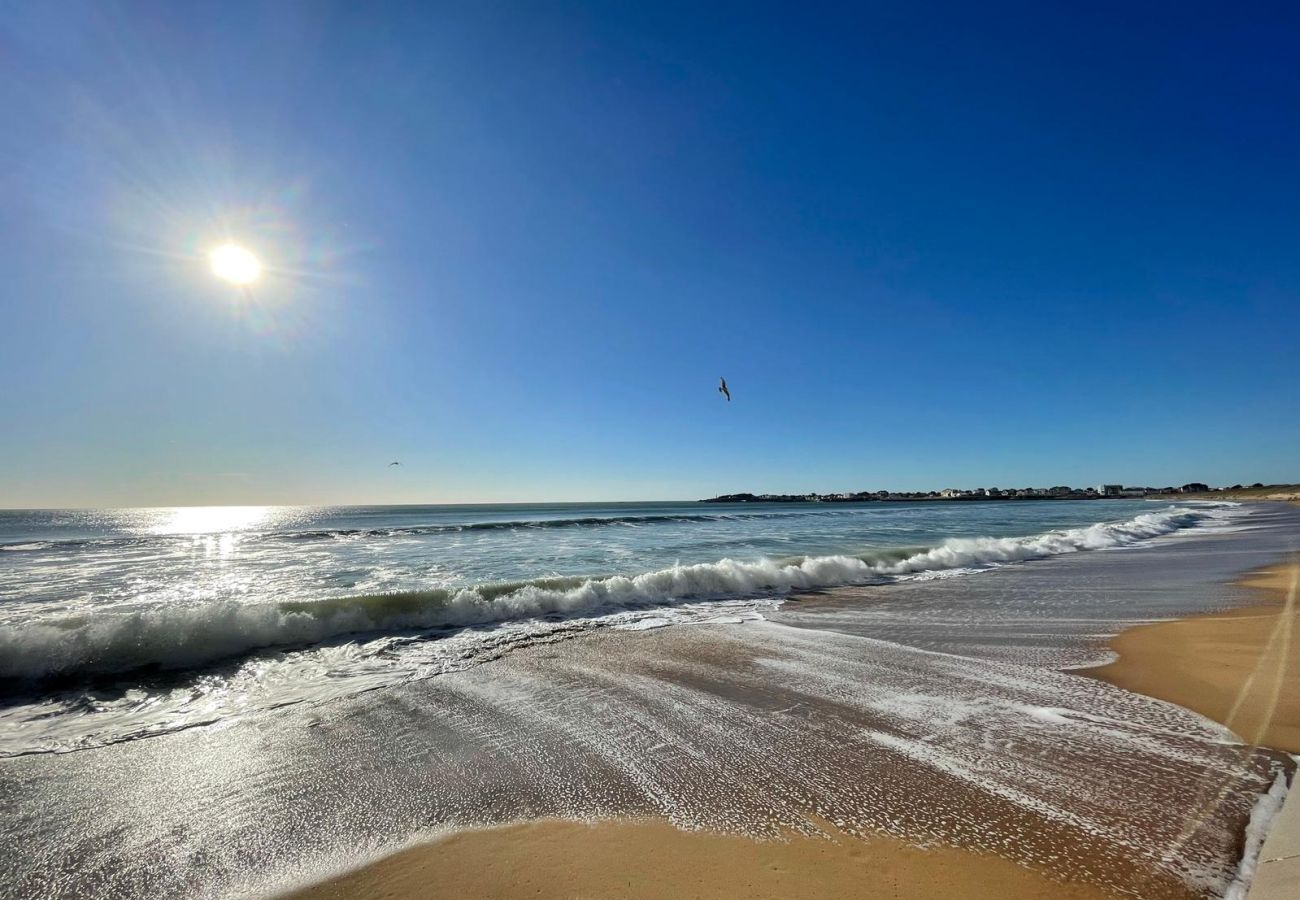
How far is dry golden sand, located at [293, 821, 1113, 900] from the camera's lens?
10.1ft

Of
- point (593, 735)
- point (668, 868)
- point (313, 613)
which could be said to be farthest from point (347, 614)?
point (668, 868)

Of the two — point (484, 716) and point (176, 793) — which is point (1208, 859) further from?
point (176, 793)

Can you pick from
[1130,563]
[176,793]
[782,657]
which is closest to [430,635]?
[176,793]

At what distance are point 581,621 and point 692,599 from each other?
3.35 m

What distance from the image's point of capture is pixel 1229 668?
6.69 meters

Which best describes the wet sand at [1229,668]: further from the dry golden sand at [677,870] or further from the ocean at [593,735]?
the dry golden sand at [677,870]

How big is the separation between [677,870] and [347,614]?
30.6 ft

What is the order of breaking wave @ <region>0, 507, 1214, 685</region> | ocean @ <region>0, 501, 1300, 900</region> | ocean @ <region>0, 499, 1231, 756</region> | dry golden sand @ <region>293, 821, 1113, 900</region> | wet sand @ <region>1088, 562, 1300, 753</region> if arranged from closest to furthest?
dry golden sand @ <region>293, 821, 1113, 900</region>
ocean @ <region>0, 501, 1300, 900</region>
wet sand @ <region>1088, 562, 1300, 753</region>
ocean @ <region>0, 499, 1231, 756</region>
breaking wave @ <region>0, 507, 1214, 685</region>

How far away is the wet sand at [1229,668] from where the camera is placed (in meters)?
5.17

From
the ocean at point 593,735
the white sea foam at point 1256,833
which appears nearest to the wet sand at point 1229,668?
the ocean at point 593,735

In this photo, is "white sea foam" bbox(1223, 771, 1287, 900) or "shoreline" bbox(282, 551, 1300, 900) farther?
"shoreline" bbox(282, 551, 1300, 900)

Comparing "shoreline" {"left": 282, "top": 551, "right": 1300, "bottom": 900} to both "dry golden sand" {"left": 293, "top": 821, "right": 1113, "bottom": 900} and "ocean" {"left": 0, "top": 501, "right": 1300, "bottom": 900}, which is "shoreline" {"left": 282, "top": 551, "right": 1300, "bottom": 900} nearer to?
"dry golden sand" {"left": 293, "top": 821, "right": 1113, "bottom": 900}

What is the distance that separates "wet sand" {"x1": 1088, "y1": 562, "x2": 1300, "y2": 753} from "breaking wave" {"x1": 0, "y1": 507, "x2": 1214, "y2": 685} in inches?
278

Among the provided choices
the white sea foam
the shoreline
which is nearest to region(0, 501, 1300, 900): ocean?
the white sea foam
